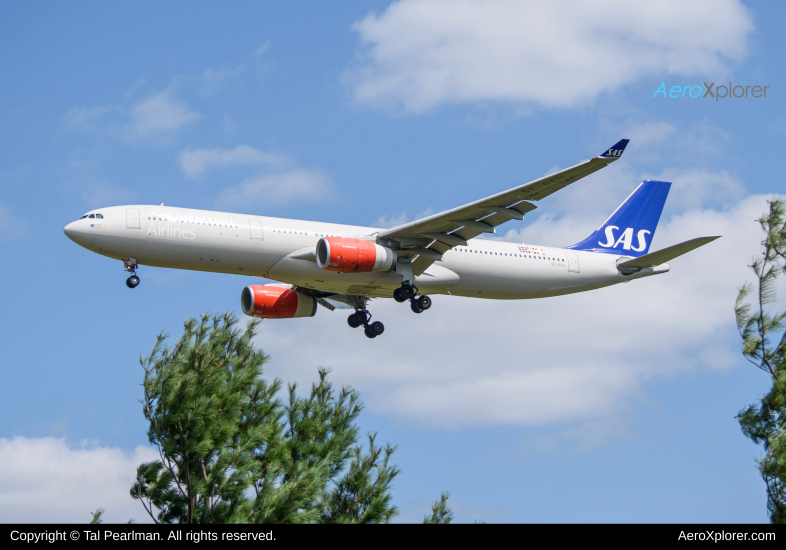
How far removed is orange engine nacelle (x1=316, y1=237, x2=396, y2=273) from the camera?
1089 inches

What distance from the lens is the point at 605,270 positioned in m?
34.6

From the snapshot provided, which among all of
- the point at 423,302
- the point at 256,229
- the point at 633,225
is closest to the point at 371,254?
the point at 423,302

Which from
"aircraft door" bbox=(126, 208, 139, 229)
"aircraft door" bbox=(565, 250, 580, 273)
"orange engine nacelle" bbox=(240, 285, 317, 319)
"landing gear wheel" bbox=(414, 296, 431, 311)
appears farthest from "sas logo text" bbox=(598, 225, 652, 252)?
"aircraft door" bbox=(126, 208, 139, 229)

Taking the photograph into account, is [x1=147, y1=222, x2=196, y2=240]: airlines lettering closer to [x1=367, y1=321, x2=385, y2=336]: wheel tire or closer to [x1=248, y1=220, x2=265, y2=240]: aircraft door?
[x1=248, y1=220, x2=265, y2=240]: aircraft door

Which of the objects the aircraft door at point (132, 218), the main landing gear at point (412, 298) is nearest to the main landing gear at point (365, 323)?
the main landing gear at point (412, 298)

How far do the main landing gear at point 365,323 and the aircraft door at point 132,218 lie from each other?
1034cm

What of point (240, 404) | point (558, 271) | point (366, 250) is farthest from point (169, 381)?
point (558, 271)

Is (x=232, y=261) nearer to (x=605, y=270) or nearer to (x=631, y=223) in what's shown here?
(x=605, y=270)

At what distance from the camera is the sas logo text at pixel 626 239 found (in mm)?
36250

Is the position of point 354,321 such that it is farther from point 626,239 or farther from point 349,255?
point 626,239

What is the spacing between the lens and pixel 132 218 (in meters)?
27.1

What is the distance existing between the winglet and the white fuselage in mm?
8509

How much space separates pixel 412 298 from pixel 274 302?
648cm

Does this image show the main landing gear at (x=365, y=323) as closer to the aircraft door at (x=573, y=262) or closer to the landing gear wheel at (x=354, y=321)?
the landing gear wheel at (x=354, y=321)
